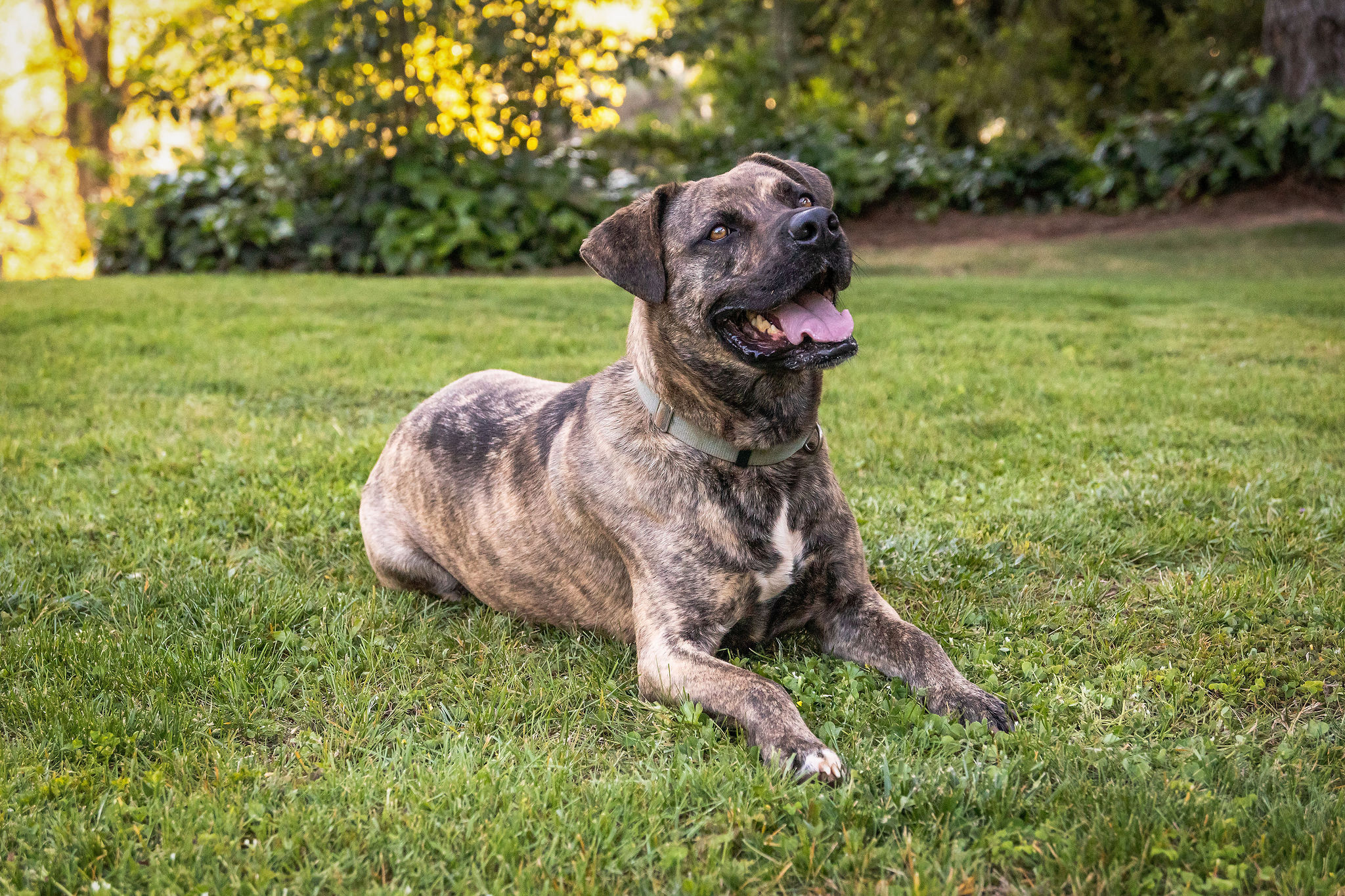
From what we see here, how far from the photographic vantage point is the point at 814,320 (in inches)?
137

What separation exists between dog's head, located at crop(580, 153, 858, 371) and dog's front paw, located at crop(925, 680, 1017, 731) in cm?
110

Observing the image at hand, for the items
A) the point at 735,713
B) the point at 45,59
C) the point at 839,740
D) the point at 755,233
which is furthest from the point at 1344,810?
the point at 45,59

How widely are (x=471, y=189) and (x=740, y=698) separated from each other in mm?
12540

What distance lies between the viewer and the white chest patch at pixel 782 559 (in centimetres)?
340

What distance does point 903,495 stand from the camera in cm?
513

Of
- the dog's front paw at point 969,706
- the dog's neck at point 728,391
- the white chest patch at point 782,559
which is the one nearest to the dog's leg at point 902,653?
the dog's front paw at point 969,706

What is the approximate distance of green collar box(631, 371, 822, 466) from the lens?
11.4ft

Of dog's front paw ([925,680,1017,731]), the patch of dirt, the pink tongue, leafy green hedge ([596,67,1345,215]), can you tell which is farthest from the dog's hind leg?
the patch of dirt

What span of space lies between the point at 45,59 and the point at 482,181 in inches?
732

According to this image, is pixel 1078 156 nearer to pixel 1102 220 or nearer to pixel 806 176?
pixel 1102 220

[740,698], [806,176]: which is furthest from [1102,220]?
[740,698]

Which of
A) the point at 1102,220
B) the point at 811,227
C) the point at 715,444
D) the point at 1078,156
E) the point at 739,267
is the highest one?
the point at 1078,156

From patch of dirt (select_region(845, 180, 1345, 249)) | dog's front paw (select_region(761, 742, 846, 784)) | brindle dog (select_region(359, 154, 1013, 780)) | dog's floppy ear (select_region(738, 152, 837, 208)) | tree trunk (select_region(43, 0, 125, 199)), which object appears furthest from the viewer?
tree trunk (select_region(43, 0, 125, 199))

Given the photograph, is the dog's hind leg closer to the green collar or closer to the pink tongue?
the green collar
